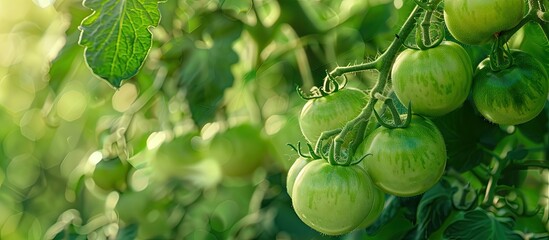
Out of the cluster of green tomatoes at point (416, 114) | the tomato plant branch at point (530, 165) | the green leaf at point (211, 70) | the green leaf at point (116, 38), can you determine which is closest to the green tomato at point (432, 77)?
the cluster of green tomatoes at point (416, 114)

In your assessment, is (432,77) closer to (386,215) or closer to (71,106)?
(386,215)

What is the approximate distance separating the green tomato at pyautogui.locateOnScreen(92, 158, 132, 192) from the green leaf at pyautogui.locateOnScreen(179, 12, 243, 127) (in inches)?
5.8

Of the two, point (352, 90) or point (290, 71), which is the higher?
point (352, 90)

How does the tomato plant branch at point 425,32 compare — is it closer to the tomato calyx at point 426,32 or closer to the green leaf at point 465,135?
the tomato calyx at point 426,32

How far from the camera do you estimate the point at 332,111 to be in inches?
28.9

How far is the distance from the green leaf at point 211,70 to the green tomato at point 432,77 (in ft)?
1.59

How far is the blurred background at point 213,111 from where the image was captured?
1164mm

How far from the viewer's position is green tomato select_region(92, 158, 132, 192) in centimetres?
124

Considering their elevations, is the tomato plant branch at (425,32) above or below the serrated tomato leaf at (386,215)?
above

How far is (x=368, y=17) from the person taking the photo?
46.8 inches

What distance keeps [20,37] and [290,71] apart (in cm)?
111

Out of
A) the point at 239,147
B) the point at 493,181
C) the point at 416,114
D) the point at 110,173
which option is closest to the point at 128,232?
the point at 110,173

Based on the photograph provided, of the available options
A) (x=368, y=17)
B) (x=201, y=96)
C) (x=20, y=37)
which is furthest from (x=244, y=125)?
(x=20, y=37)

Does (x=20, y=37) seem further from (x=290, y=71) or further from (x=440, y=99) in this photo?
(x=440, y=99)
